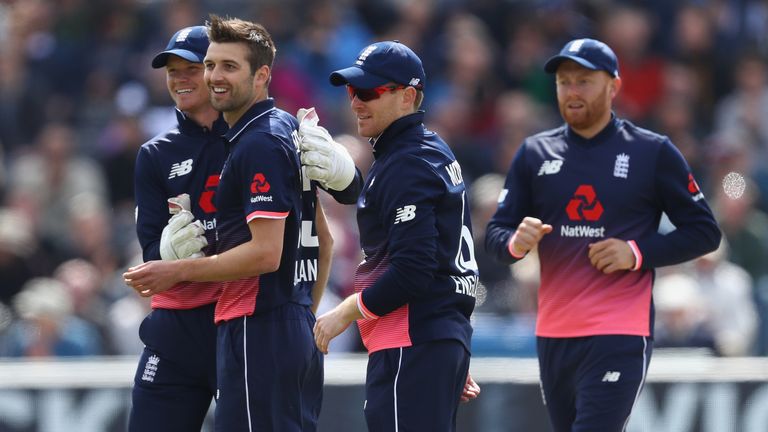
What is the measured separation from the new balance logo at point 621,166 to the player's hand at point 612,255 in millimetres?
381

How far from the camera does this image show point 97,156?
45.4 feet

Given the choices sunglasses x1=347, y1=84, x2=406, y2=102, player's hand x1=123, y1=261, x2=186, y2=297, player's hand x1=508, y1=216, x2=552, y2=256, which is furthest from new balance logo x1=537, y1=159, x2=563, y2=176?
player's hand x1=123, y1=261, x2=186, y2=297

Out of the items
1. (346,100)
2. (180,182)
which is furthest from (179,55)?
(346,100)

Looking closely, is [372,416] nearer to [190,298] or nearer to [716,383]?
[190,298]

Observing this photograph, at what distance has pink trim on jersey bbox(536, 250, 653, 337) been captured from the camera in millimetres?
7195

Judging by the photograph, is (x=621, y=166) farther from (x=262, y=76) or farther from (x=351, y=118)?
(x=351, y=118)

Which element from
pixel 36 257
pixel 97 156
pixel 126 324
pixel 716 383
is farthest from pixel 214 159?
pixel 97 156

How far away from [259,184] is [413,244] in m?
0.75

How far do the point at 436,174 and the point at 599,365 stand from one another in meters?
1.65

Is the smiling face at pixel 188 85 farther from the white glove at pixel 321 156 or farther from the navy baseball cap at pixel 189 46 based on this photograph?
the white glove at pixel 321 156

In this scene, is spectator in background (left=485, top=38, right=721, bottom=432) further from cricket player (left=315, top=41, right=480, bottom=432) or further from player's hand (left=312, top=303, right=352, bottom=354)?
player's hand (left=312, top=303, right=352, bottom=354)

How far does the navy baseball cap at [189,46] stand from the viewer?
6.74 m

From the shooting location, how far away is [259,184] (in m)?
6.16

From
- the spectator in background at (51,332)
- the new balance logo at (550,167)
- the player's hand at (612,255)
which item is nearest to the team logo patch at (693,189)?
the player's hand at (612,255)
